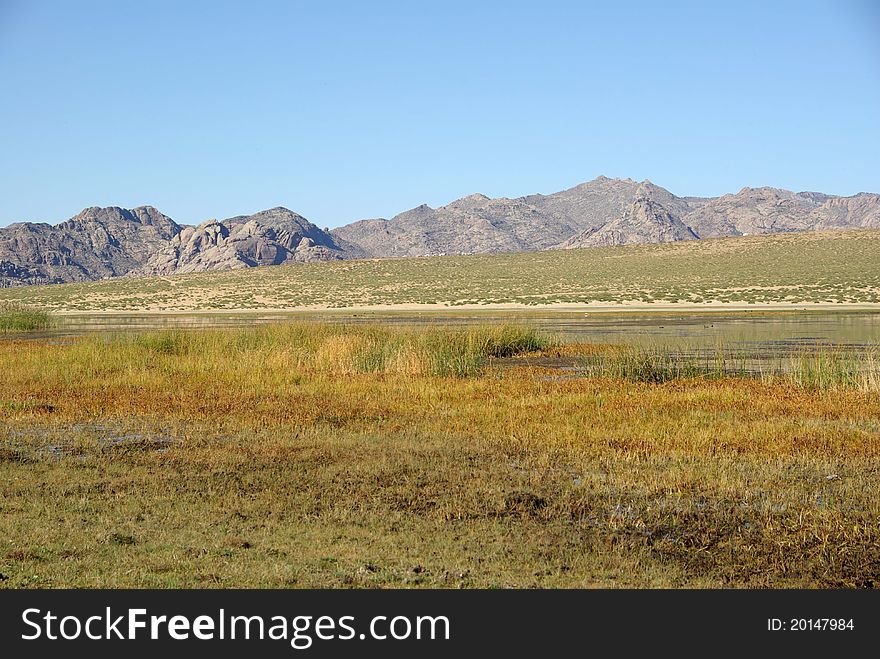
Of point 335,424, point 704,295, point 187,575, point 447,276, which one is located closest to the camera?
point 187,575

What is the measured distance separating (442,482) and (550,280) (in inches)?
3581

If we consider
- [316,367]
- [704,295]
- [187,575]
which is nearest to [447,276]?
[704,295]

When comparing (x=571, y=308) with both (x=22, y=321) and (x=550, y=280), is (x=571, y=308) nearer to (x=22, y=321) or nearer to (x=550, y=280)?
(x=550, y=280)

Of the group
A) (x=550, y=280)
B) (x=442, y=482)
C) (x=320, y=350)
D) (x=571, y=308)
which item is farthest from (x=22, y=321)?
(x=550, y=280)

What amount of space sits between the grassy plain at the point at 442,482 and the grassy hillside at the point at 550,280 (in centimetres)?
6147

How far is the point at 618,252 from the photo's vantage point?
125 m

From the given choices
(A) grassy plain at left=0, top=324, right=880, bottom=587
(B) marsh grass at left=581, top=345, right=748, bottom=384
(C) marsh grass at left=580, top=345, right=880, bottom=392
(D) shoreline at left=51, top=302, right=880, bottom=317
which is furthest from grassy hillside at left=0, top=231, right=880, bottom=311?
(A) grassy plain at left=0, top=324, right=880, bottom=587

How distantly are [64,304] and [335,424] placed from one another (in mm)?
88346

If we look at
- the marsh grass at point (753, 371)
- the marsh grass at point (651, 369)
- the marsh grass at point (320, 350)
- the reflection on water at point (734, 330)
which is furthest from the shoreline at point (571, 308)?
the marsh grass at point (651, 369)

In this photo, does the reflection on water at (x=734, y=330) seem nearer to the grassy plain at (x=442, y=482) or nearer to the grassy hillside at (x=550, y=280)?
the grassy plain at (x=442, y=482)

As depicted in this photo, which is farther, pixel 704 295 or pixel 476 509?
pixel 704 295

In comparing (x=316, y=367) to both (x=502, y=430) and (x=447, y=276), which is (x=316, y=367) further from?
(x=447, y=276)

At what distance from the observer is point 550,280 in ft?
332

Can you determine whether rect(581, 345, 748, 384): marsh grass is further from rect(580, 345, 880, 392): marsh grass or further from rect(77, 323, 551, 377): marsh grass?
rect(77, 323, 551, 377): marsh grass
